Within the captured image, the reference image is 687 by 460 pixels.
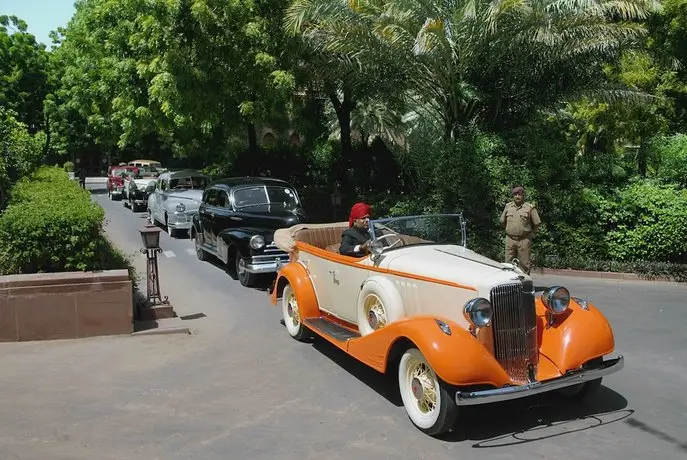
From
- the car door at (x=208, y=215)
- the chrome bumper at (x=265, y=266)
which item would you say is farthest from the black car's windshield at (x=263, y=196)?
the chrome bumper at (x=265, y=266)

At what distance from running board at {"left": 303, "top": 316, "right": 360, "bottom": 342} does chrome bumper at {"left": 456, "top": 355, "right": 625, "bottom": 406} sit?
1.98 meters

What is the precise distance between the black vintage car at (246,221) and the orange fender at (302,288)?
9.31ft

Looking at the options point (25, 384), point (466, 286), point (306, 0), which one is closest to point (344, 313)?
point (466, 286)

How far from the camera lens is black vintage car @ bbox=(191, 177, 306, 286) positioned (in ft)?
36.3

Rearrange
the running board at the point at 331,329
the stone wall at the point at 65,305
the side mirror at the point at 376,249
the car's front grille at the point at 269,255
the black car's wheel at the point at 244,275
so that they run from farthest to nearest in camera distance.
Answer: the black car's wheel at the point at 244,275 → the car's front grille at the point at 269,255 → the stone wall at the point at 65,305 → the running board at the point at 331,329 → the side mirror at the point at 376,249

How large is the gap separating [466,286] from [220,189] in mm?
8833

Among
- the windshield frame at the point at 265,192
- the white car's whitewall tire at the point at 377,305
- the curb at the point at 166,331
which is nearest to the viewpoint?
the white car's whitewall tire at the point at 377,305

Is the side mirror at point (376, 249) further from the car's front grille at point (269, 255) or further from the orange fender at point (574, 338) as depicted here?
the car's front grille at point (269, 255)

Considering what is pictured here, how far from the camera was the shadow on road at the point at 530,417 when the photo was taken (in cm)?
521

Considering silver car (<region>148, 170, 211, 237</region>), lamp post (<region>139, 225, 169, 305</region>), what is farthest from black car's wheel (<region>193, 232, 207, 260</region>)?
lamp post (<region>139, 225, 169, 305</region>)

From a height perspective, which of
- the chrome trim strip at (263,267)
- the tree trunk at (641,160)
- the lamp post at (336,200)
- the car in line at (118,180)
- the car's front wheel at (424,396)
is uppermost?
the car in line at (118,180)

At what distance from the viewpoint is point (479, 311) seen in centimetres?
521

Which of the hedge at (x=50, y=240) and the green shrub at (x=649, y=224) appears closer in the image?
the hedge at (x=50, y=240)

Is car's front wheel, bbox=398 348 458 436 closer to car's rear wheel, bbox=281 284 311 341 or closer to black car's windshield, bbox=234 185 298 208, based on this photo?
car's rear wheel, bbox=281 284 311 341
